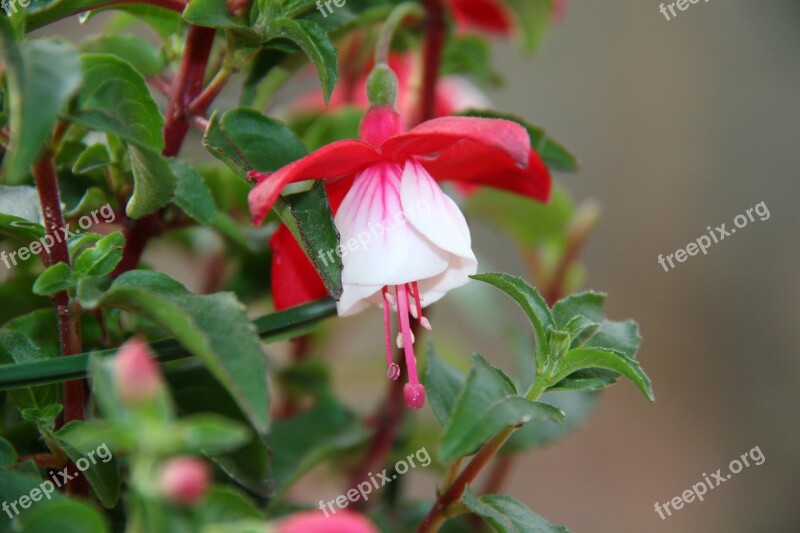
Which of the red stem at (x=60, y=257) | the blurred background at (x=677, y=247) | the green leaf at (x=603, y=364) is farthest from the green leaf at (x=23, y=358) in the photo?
the blurred background at (x=677, y=247)

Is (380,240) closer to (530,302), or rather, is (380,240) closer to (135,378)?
(530,302)

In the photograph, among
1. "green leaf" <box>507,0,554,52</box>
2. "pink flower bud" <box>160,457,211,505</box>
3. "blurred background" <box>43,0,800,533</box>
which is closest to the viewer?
"pink flower bud" <box>160,457,211,505</box>

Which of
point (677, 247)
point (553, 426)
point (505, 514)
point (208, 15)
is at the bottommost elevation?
point (677, 247)

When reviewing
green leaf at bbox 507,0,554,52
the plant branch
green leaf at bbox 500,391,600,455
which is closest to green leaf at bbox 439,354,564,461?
the plant branch

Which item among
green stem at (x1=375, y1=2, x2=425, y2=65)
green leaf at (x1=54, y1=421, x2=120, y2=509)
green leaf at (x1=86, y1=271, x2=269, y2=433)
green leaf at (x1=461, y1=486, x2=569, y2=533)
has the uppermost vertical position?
green stem at (x1=375, y1=2, x2=425, y2=65)

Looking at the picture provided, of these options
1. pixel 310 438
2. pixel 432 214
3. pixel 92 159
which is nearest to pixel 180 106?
pixel 92 159

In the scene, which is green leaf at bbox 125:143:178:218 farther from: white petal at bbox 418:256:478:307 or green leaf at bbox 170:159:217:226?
white petal at bbox 418:256:478:307
